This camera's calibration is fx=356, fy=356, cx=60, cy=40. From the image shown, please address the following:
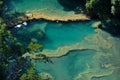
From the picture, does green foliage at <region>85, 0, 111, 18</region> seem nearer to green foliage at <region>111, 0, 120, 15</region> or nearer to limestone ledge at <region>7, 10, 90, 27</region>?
green foliage at <region>111, 0, 120, 15</region>

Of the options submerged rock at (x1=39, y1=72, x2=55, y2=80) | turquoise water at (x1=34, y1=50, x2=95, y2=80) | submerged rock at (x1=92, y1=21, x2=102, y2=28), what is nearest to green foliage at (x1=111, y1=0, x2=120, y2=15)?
submerged rock at (x1=92, y1=21, x2=102, y2=28)

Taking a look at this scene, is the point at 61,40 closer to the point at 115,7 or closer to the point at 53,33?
the point at 53,33

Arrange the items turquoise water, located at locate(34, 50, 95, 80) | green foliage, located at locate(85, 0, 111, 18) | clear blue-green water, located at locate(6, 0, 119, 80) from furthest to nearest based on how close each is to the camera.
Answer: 1. green foliage, located at locate(85, 0, 111, 18)
2. clear blue-green water, located at locate(6, 0, 119, 80)
3. turquoise water, located at locate(34, 50, 95, 80)

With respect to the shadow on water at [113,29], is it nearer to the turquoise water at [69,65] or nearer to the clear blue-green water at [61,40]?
the clear blue-green water at [61,40]

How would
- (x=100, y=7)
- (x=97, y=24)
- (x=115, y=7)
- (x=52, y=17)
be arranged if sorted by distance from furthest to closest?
(x=52, y=17), (x=97, y=24), (x=100, y=7), (x=115, y=7)

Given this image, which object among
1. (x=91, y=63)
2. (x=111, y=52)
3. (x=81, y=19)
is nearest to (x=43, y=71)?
(x=91, y=63)

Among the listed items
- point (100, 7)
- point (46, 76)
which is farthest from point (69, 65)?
point (100, 7)
